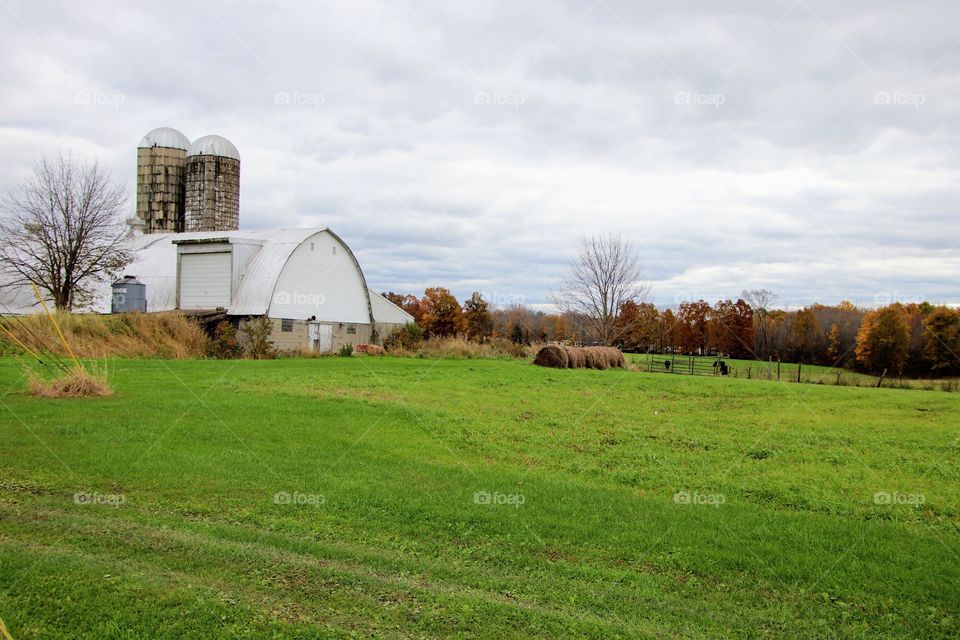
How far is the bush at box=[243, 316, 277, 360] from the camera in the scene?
3144 cm

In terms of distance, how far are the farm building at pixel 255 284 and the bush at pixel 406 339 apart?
320 cm

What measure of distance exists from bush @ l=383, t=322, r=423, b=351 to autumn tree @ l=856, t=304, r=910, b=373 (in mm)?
34386

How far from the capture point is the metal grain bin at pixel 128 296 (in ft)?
121

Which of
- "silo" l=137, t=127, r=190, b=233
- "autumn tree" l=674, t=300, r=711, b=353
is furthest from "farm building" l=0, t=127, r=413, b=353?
"autumn tree" l=674, t=300, r=711, b=353

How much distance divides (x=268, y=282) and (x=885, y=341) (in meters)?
43.4

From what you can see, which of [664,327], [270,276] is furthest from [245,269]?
[664,327]

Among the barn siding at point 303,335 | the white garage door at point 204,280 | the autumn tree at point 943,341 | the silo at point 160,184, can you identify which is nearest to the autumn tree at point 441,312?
the barn siding at point 303,335

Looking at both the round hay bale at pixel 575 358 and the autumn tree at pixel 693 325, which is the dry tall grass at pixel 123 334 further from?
the autumn tree at pixel 693 325

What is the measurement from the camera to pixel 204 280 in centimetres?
3731

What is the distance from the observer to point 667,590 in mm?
5848

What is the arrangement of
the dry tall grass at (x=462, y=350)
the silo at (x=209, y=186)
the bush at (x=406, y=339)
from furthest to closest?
1. the silo at (x=209, y=186)
2. the bush at (x=406, y=339)
3. the dry tall grass at (x=462, y=350)

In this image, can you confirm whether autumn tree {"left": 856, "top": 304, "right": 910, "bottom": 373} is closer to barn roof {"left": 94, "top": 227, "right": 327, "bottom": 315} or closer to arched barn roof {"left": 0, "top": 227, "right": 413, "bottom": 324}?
arched barn roof {"left": 0, "top": 227, "right": 413, "bottom": 324}

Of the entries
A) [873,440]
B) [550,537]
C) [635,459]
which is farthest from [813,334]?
[550,537]

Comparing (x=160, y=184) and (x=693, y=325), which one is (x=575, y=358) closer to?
(x=160, y=184)
